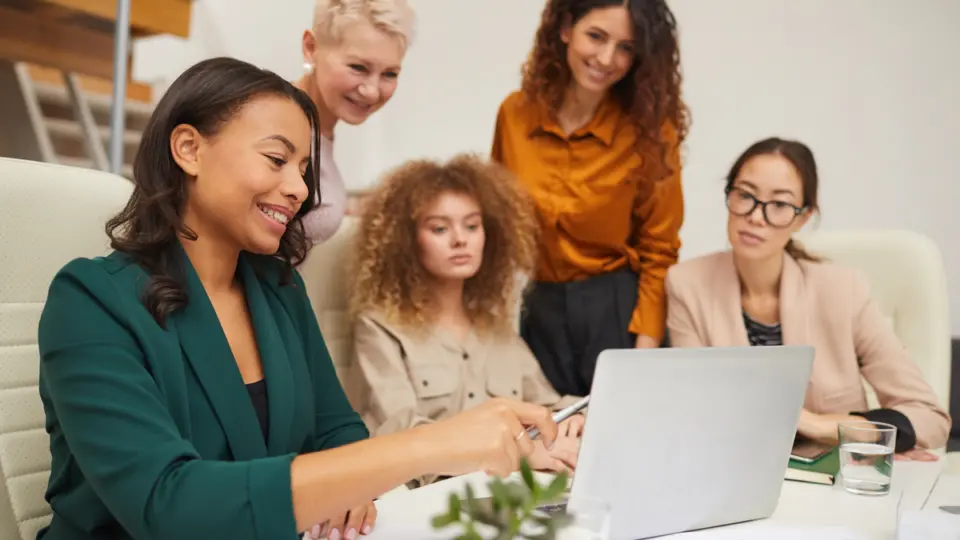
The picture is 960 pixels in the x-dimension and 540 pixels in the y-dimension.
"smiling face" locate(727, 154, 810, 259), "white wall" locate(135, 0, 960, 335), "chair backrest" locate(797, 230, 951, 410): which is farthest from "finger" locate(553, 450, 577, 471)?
"white wall" locate(135, 0, 960, 335)

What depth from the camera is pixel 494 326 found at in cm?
212

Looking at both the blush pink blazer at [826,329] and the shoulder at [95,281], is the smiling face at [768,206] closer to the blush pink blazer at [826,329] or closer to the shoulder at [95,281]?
the blush pink blazer at [826,329]

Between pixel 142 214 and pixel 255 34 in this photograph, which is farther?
pixel 255 34

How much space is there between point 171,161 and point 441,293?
94 centimetres

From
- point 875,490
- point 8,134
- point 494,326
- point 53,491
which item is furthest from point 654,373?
point 8,134

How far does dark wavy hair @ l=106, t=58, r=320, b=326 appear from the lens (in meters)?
1.17

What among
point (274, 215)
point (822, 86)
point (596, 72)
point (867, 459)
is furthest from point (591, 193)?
point (822, 86)

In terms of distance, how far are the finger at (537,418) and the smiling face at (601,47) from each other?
1.17 m

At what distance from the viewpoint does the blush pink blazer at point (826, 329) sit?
1927 mm

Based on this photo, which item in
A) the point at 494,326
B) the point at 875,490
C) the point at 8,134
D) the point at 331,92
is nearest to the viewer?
the point at 875,490

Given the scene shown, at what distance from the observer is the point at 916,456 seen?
5.47ft

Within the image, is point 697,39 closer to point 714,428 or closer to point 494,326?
point 494,326

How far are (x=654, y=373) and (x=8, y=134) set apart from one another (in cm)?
219

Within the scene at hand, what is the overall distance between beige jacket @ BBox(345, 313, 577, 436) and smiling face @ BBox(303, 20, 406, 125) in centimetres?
44
